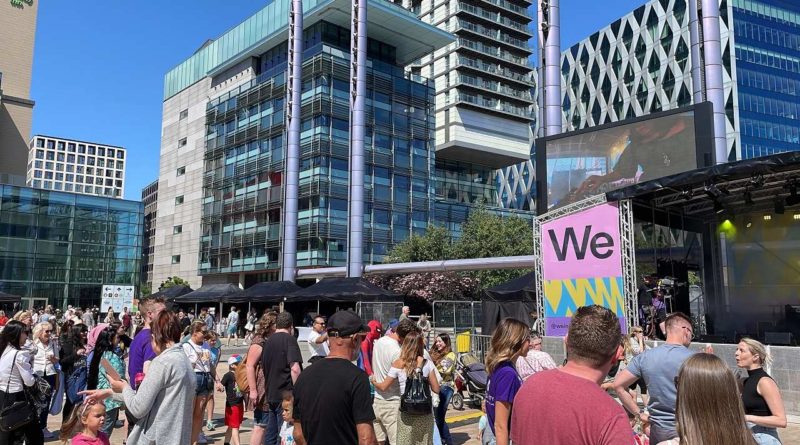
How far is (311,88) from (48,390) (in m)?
48.5

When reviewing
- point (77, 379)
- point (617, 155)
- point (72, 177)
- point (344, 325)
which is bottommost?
point (77, 379)

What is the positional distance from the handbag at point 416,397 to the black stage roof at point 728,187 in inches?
422

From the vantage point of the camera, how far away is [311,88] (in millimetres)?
53656

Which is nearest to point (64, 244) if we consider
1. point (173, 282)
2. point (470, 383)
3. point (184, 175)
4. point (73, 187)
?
point (173, 282)

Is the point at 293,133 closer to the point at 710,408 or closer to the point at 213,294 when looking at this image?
the point at 213,294

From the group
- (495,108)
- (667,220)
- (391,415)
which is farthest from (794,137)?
(391,415)

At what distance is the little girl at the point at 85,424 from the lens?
4.57 metres

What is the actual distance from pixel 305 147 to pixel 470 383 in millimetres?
Result: 44077

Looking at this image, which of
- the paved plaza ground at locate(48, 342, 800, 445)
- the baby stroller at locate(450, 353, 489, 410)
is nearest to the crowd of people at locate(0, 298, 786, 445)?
the paved plaza ground at locate(48, 342, 800, 445)

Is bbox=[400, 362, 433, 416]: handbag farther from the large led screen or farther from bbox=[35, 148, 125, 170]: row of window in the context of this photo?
bbox=[35, 148, 125, 170]: row of window

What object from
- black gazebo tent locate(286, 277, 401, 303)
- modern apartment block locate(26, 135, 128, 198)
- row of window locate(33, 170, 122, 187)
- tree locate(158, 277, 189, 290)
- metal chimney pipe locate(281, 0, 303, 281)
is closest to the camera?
black gazebo tent locate(286, 277, 401, 303)

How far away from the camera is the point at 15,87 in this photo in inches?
2778

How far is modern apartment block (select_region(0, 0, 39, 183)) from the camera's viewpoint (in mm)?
69188

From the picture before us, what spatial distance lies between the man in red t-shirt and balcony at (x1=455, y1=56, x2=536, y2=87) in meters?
75.5
